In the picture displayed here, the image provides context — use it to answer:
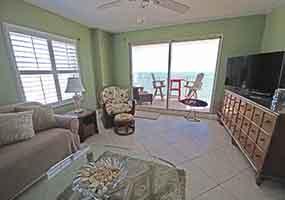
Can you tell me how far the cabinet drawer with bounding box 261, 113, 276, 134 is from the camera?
1530 millimetres

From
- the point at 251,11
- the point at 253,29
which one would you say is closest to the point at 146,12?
the point at 251,11

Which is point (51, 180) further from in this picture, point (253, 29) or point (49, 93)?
point (253, 29)

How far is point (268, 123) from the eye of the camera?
161 cm

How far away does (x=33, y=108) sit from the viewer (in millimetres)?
2166

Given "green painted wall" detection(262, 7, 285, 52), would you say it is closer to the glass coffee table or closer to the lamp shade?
the glass coffee table

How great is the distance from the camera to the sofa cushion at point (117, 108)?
10.7 ft

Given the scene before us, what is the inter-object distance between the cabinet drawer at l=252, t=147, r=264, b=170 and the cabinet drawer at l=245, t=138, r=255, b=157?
0.07m

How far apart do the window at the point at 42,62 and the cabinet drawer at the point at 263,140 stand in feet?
11.7

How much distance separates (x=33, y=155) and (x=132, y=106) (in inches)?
83.8

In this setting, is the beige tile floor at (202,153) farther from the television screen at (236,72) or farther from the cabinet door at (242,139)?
the television screen at (236,72)

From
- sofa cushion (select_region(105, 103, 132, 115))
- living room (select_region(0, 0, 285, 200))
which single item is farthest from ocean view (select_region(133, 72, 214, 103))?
sofa cushion (select_region(105, 103, 132, 115))

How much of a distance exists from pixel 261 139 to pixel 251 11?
2.71 m

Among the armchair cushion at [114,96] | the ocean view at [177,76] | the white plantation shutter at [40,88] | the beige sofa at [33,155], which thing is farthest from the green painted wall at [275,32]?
the white plantation shutter at [40,88]

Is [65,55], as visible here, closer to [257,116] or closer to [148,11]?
[148,11]
